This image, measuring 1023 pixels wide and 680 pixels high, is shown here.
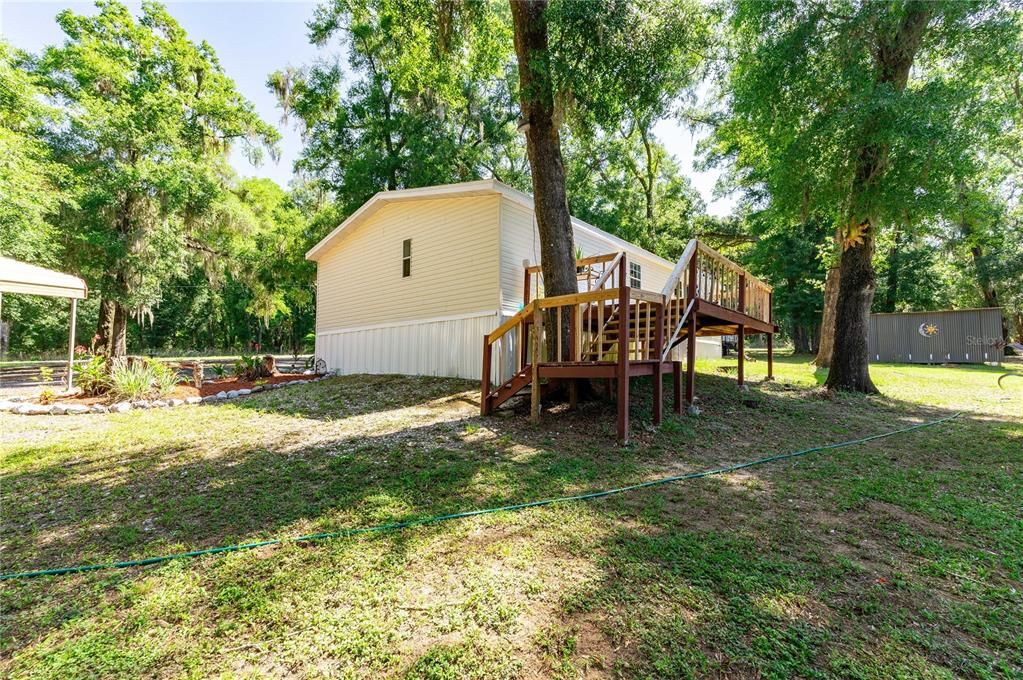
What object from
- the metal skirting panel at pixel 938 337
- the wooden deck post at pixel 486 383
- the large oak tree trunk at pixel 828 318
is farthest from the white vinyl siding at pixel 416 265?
the metal skirting panel at pixel 938 337

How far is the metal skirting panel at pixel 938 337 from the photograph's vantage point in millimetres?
17453

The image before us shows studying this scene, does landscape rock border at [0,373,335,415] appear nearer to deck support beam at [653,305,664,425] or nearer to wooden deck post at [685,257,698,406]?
deck support beam at [653,305,664,425]

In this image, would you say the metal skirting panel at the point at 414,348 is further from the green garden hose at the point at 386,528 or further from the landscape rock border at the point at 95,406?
the green garden hose at the point at 386,528

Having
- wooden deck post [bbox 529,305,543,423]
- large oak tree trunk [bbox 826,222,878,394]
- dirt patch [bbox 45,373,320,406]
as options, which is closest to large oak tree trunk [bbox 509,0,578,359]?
wooden deck post [bbox 529,305,543,423]

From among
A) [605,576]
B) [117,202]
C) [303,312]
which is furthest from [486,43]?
[303,312]

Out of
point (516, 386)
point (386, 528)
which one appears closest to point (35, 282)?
point (516, 386)

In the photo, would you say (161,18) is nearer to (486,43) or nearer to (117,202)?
(117,202)

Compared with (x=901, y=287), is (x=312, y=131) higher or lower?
higher

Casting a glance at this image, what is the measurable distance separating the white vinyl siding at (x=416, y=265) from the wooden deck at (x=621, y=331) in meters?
1.92

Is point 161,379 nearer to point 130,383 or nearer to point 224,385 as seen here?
point 130,383

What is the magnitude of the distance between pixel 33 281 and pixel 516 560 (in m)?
10.8

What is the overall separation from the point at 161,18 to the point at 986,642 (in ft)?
78.4

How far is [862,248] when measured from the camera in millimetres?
9414

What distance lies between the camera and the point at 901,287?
25953 mm
